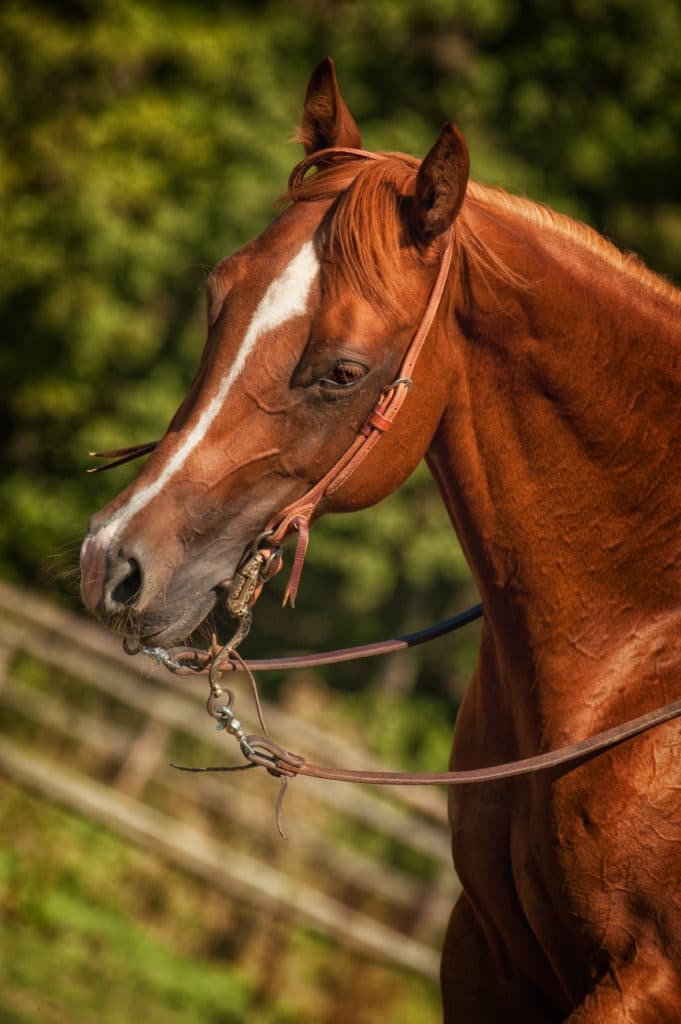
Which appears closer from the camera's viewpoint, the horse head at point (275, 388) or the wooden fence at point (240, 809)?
the horse head at point (275, 388)

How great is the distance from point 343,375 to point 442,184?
50 cm

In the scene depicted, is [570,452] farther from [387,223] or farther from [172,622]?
[172,622]

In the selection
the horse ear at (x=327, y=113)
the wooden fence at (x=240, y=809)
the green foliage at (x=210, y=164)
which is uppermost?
the horse ear at (x=327, y=113)

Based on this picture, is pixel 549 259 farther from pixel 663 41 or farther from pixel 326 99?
pixel 663 41

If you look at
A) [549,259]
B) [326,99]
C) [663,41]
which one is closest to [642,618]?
[549,259]

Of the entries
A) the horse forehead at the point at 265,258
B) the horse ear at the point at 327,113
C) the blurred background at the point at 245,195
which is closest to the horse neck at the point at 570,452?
the horse forehead at the point at 265,258

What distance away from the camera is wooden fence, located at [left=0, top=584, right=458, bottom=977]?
28.1 ft

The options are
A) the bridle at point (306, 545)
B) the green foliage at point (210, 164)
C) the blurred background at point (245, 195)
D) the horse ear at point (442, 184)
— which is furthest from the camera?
the green foliage at point (210, 164)

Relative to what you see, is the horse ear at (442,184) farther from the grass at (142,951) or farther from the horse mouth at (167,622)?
the grass at (142,951)

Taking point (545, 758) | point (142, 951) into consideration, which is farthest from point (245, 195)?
point (545, 758)

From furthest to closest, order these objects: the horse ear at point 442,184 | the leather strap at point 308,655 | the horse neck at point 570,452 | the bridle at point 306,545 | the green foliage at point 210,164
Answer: the green foliage at point 210,164, the leather strap at point 308,655, the horse neck at point 570,452, the bridle at point 306,545, the horse ear at point 442,184

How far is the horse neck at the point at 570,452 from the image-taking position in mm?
2656

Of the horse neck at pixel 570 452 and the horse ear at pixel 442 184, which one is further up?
the horse ear at pixel 442 184

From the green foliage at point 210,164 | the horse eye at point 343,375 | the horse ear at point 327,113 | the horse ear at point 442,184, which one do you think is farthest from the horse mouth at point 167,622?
the green foliage at point 210,164
